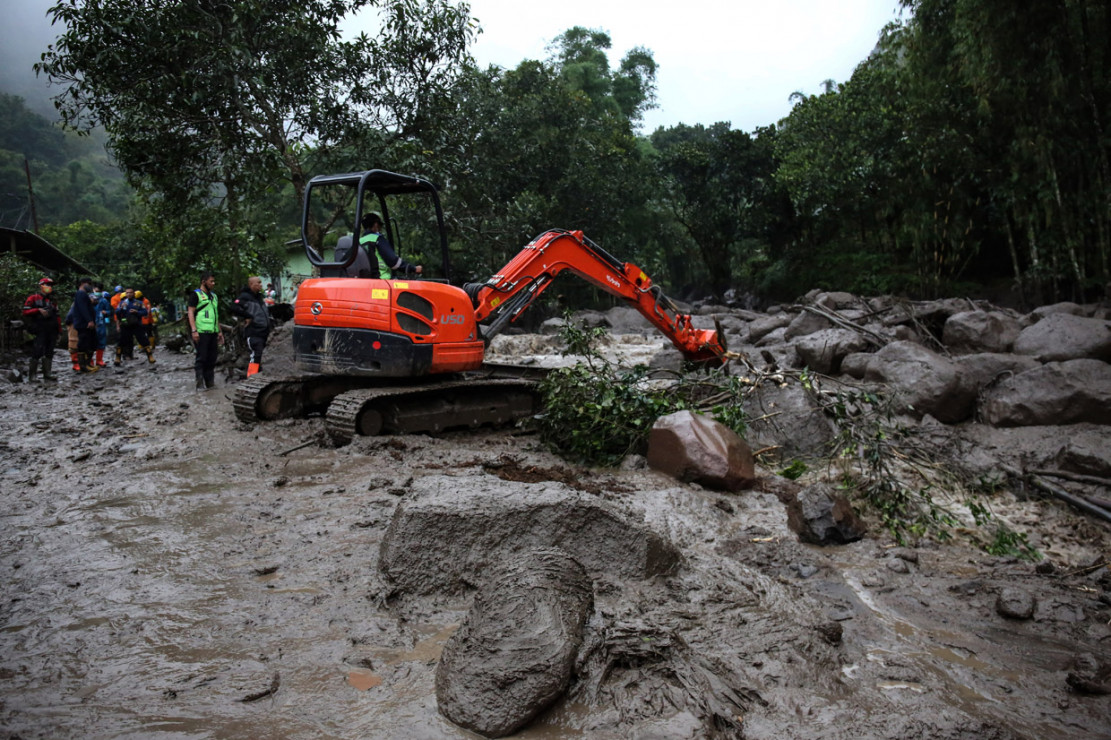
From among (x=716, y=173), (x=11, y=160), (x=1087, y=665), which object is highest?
(x=11, y=160)

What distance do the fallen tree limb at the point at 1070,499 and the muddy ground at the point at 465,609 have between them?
0.10 meters

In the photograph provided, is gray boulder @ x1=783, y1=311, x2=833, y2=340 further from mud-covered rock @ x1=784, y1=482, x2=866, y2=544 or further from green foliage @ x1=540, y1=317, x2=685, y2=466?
mud-covered rock @ x1=784, y1=482, x2=866, y2=544

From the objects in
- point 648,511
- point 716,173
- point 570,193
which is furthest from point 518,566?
point 716,173

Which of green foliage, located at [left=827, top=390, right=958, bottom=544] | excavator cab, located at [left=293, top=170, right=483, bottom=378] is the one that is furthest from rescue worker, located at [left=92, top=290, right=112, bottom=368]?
green foliage, located at [left=827, top=390, right=958, bottom=544]

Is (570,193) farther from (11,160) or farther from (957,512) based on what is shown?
(11,160)

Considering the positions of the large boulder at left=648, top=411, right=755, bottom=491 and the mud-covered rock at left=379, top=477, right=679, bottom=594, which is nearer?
the mud-covered rock at left=379, top=477, right=679, bottom=594

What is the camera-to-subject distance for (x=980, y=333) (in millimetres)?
9391

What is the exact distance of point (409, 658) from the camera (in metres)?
2.73

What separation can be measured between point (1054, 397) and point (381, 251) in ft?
21.3

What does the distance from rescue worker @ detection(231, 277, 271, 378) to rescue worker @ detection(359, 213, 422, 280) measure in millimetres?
4140

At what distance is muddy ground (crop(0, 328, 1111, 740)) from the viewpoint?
2371 mm

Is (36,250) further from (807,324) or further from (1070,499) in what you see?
(1070,499)

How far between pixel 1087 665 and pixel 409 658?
267 cm

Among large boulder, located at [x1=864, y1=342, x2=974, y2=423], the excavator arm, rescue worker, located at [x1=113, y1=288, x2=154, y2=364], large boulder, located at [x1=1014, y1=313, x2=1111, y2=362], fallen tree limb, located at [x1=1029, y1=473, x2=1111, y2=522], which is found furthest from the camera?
rescue worker, located at [x1=113, y1=288, x2=154, y2=364]
